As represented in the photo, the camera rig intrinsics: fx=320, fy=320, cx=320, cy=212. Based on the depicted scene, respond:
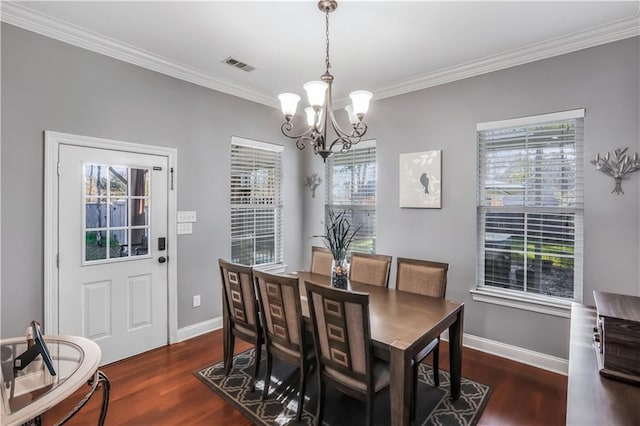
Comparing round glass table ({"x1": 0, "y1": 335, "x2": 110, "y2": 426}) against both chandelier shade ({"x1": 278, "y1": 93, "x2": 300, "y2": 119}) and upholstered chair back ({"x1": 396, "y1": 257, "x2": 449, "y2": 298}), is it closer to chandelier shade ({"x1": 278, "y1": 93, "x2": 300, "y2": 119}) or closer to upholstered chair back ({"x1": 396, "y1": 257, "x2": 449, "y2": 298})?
chandelier shade ({"x1": 278, "y1": 93, "x2": 300, "y2": 119})

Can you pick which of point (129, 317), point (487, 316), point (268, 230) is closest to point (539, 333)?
point (487, 316)

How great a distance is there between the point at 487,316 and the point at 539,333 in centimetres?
43

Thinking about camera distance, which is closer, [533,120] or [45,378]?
[45,378]

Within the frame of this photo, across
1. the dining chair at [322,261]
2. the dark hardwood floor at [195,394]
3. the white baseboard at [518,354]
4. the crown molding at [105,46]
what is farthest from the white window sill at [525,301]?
the crown molding at [105,46]

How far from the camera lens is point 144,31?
265 cm

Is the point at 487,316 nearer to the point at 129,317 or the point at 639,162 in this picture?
the point at 639,162

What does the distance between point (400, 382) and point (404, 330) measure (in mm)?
304

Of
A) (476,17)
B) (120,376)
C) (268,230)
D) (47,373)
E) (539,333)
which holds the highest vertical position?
(476,17)

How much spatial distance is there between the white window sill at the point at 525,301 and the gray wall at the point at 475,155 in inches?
2.3

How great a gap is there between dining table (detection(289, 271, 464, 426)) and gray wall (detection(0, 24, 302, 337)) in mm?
1569

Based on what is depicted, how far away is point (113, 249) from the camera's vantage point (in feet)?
9.68

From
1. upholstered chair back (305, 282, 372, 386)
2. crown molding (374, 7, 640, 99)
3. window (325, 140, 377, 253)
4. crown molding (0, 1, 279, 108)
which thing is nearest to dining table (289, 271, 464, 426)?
upholstered chair back (305, 282, 372, 386)

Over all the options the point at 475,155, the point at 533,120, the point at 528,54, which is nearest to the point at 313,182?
the point at 475,155

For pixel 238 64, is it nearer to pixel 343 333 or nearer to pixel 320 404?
pixel 343 333
